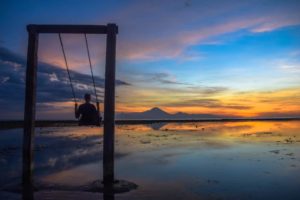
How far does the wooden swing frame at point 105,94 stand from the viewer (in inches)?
499

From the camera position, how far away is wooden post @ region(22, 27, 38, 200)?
507 inches

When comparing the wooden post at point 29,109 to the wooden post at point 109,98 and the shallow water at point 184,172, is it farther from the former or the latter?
the wooden post at point 109,98

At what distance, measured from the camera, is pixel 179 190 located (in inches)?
514

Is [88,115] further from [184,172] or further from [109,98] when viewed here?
[184,172]

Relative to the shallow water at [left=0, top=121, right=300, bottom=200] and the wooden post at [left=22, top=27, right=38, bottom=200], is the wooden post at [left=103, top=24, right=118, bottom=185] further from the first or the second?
the wooden post at [left=22, top=27, right=38, bottom=200]

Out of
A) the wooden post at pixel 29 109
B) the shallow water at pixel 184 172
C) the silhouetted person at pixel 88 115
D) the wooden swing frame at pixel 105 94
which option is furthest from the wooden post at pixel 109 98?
the wooden post at pixel 29 109

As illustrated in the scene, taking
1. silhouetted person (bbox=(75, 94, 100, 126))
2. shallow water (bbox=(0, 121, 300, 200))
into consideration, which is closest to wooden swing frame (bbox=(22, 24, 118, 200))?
silhouetted person (bbox=(75, 94, 100, 126))

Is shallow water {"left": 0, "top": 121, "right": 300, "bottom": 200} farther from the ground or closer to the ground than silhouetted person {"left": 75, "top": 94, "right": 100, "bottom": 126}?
closer to the ground

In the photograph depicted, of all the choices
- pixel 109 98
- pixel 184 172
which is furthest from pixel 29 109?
pixel 184 172

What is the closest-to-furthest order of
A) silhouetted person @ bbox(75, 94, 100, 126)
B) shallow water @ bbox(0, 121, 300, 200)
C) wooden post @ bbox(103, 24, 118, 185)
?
wooden post @ bbox(103, 24, 118, 185), shallow water @ bbox(0, 121, 300, 200), silhouetted person @ bbox(75, 94, 100, 126)

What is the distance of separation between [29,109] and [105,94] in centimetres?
303

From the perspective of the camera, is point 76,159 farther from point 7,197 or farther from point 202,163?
point 7,197

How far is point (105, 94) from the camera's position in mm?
12695

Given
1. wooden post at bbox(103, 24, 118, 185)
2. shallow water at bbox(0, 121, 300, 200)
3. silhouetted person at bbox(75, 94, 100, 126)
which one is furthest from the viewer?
silhouetted person at bbox(75, 94, 100, 126)
